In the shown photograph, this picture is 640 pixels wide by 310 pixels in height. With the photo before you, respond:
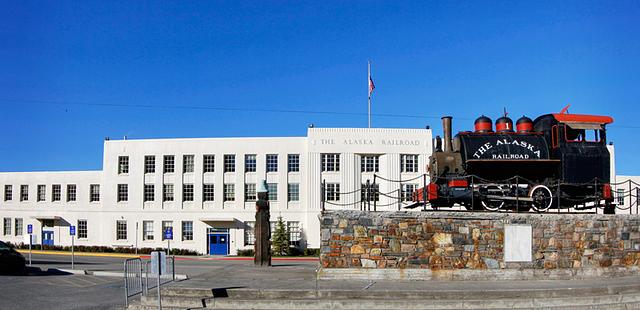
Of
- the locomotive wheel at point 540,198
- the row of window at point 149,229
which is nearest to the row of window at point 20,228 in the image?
the row of window at point 149,229

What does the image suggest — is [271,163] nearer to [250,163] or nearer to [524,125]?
[250,163]

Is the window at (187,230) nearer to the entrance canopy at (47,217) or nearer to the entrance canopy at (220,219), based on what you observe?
the entrance canopy at (220,219)

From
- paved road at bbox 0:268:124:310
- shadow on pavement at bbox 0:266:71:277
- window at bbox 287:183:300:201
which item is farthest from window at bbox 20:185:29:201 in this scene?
paved road at bbox 0:268:124:310

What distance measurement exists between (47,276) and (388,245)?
44.0 ft

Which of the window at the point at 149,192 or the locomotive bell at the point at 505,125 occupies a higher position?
the locomotive bell at the point at 505,125

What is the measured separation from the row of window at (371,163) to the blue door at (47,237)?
2258 cm

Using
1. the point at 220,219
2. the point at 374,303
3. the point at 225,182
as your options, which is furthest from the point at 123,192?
the point at 374,303

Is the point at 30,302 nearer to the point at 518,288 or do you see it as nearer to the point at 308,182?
the point at 518,288

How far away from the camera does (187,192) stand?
44250 millimetres

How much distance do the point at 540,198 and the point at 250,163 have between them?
28.0 metres

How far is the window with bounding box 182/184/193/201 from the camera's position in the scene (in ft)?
145

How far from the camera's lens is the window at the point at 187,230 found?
44.0m

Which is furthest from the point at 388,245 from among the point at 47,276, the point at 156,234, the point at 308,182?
the point at 156,234

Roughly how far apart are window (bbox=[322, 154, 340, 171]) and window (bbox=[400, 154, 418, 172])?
182 inches
